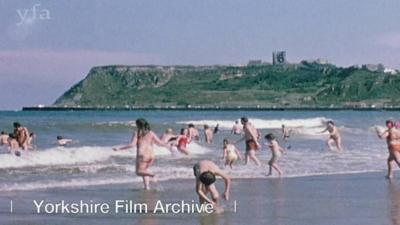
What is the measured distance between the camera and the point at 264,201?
1400cm

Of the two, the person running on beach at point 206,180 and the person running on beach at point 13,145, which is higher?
the person running on beach at point 13,145

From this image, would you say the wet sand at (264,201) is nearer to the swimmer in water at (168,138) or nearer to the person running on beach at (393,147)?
the person running on beach at (393,147)

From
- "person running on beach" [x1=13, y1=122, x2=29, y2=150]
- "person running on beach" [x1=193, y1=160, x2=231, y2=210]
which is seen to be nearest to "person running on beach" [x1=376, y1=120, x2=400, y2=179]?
"person running on beach" [x1=193, y1=160, x2=231, y2=210]

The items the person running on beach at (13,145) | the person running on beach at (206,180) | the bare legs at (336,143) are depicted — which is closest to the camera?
the person running on beach at (206,180)

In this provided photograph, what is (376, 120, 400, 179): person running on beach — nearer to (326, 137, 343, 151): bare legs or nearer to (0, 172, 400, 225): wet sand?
(0, 172, 400, 225): wet sand

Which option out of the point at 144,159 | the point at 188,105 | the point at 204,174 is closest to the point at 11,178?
the point at 144,159

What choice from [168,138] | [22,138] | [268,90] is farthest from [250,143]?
[268,90]

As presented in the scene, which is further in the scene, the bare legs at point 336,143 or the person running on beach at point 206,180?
the bare legs at point 336,143

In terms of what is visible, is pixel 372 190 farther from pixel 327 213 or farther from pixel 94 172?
pixel 94 172

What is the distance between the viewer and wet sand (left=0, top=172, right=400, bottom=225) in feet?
38.6

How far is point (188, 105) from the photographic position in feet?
586

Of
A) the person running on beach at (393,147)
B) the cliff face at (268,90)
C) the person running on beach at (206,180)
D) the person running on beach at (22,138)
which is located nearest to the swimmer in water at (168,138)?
the person running on beach at (22,138)

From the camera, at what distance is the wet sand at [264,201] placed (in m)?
11.8

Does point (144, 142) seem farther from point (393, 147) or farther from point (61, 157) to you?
point (61, 157)
